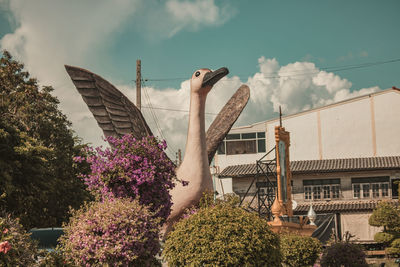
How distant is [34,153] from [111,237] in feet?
38.4

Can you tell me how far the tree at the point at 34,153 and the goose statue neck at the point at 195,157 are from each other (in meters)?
7.94

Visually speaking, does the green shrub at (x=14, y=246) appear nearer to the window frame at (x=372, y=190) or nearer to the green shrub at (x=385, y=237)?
the green shrub at (x=385, y=237)

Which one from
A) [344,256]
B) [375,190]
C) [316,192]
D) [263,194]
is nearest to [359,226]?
[375,190]

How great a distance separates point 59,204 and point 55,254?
19962 mm

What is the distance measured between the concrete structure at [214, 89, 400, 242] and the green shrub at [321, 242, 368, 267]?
1876 centimetres

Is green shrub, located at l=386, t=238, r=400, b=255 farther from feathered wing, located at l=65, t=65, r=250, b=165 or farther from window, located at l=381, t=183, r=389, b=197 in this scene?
feathered wing, located at l=65, t=65, r=250, b=165

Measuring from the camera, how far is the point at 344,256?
13.4m

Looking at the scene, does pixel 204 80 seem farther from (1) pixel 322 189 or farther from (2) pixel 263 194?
(1) pixel 322 189

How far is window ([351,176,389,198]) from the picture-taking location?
3303 centimetres

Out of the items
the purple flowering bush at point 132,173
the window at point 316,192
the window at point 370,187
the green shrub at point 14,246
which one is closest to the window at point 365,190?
the window at point 370,187

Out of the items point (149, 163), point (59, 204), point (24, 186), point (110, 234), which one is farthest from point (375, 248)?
point (110, 234)

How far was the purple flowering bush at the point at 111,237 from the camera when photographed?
8.23 m

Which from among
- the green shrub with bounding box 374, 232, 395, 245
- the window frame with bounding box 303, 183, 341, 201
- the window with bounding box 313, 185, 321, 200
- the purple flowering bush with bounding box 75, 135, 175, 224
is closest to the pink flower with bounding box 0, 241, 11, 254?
the purple flowering bush with bounding box 75, 135, 175, 224

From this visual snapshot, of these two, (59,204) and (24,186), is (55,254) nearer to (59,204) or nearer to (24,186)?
(24,186)
